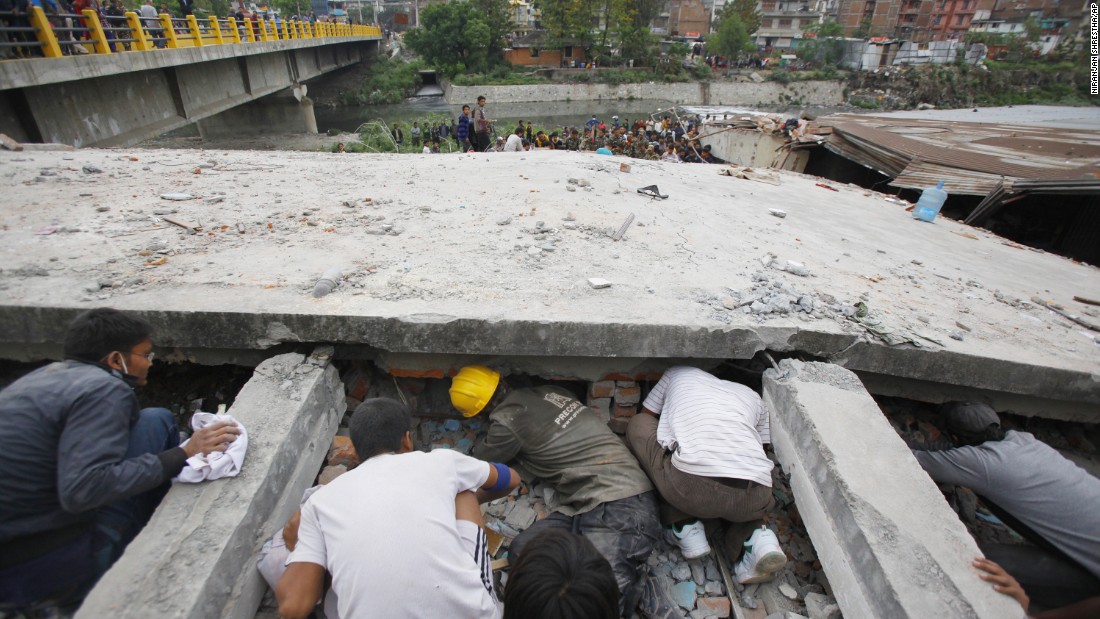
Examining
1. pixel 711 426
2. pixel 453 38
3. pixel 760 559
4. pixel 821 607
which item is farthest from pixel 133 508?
pixel 453 38

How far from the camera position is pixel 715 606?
7.13 ft

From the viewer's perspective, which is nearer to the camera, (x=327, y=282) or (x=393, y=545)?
(x=393, y=545)

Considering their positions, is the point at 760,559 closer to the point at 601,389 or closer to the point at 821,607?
the point at 821,607

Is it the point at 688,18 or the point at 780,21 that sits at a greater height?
the point at 688,18

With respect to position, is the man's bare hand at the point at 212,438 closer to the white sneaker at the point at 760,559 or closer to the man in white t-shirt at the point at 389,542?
the man in white t-shirt at the point at 389,542

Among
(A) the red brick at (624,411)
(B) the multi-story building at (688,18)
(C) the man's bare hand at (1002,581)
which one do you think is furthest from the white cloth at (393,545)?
(B) the multi-story building at (688,18)

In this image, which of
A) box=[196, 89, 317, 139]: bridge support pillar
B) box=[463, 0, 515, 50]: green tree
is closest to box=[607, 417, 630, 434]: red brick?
box=[196, 89, 317, 139]: bridge support pillar

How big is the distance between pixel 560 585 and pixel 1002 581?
1487mm

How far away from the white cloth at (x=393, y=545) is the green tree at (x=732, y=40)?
47036mm

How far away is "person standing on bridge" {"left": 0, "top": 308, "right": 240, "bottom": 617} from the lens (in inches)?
61.1

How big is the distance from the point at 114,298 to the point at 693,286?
3.15 metres

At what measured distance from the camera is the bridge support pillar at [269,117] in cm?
1967

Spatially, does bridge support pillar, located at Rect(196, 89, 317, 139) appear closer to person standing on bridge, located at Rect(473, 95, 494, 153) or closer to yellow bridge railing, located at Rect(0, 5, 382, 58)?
yellow bridge railing, located at Rect(0, 5, 382, 58)

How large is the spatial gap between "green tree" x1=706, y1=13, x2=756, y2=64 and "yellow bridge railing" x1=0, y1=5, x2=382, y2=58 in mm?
36850
